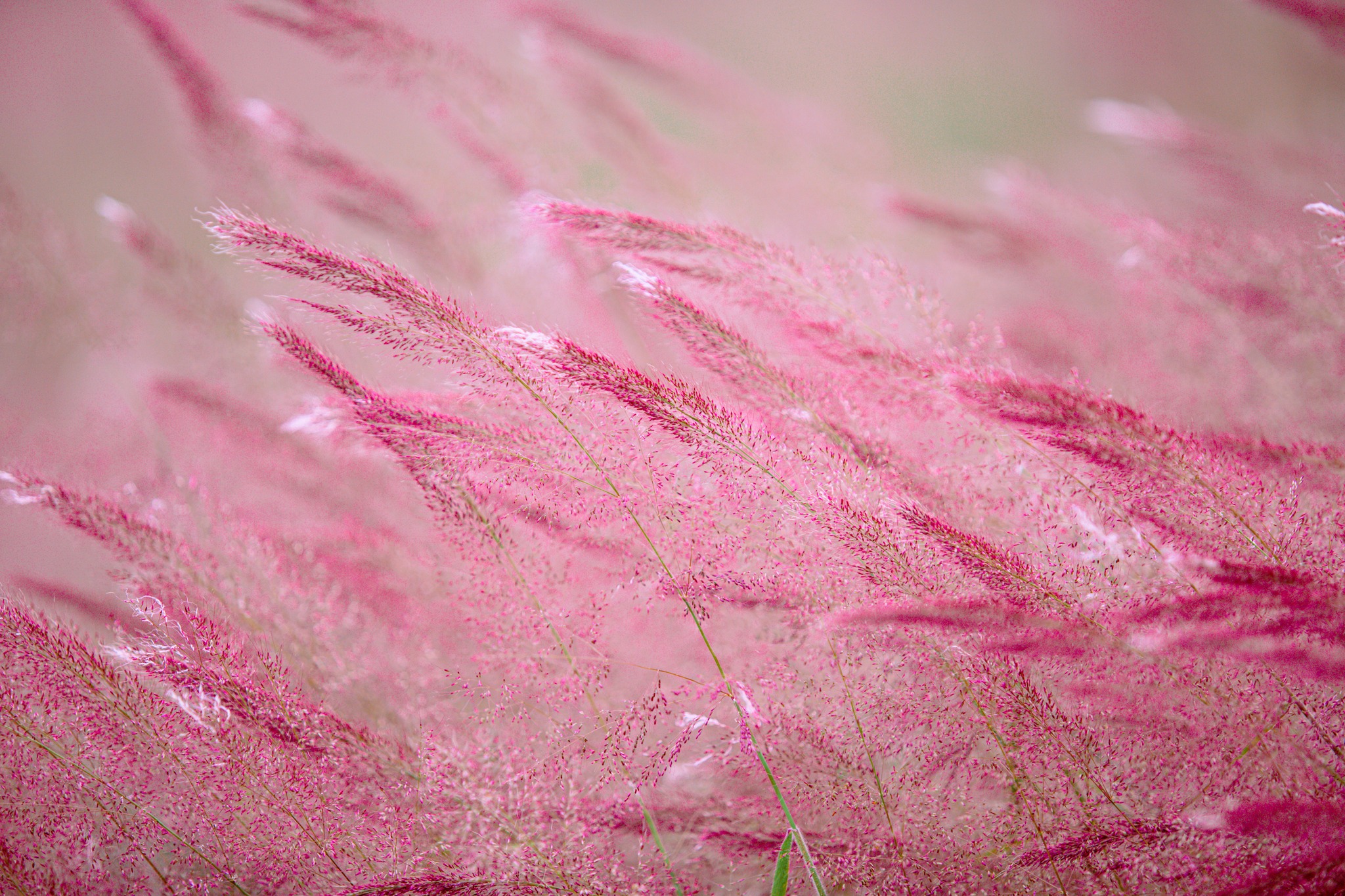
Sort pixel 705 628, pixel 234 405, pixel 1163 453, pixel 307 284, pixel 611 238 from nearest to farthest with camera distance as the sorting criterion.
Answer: pixel 1163 453
pixel 611 238
pixel 705 628
pixel 307 284
pixel 234 405

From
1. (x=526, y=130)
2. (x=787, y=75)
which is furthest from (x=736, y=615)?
(x=787, y=75)

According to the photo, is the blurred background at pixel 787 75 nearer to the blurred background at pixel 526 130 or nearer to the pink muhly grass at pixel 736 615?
the blurred background at pixel 526 130

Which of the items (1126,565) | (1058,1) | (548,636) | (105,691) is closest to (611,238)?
(548,636)

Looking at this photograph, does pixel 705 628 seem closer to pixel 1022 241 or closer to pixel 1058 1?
pixel 1022 241

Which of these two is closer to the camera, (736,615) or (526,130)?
(736,615)

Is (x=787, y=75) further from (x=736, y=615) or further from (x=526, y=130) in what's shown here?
(x=736, y=615)

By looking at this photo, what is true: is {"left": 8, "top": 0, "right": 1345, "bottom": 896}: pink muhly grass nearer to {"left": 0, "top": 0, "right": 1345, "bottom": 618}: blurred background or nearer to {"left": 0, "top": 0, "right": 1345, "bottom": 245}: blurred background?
{"left": 0, "top": 0, "right": 1345, "bottom": 618}: blurred background

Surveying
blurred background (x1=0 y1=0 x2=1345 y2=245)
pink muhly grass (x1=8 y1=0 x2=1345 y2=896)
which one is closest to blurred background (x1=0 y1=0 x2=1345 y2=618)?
blurred background (x1=0 y1=0 x2=1345 y2=245)

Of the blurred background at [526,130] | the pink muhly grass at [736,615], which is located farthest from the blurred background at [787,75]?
the pink muhly grass at [736,615]
